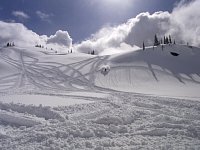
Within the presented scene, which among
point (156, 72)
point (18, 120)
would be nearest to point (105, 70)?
point (156, 72)

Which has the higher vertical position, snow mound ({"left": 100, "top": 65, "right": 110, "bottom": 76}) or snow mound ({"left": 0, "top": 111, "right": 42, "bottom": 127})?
snow mound ({"left": 100, "top": 65, "right": 110, "bottom": 76})

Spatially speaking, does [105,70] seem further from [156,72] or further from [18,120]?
[18,120]

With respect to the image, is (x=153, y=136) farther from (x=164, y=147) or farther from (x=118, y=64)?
(x=118, y=64)

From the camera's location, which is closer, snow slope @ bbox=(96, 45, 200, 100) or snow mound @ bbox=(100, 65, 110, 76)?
snow slope @ bbox=(96, 45, 200, 100)

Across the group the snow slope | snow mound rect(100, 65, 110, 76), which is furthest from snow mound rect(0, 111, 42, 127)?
snow mound rect(100, 65, 110, 76)

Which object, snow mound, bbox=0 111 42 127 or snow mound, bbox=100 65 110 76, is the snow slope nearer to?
snow mound, bbox=100 65 110 76

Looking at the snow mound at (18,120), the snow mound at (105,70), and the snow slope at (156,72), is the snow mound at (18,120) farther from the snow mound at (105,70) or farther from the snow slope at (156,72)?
the snow mound at (105,70)

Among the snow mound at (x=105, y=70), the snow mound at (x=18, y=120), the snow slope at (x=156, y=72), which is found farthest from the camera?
the snow mound at (x=105, y=70)

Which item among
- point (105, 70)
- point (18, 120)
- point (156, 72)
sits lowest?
point (18, 120)

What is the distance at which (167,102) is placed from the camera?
64.1 ft

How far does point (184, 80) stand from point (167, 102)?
103 feet

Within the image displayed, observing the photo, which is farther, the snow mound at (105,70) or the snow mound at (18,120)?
the snow mound at (105,70)

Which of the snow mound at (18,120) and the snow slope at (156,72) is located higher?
the snow slope at (156,72)

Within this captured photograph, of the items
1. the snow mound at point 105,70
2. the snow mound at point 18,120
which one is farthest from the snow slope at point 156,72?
the snow mound at point 18,120
